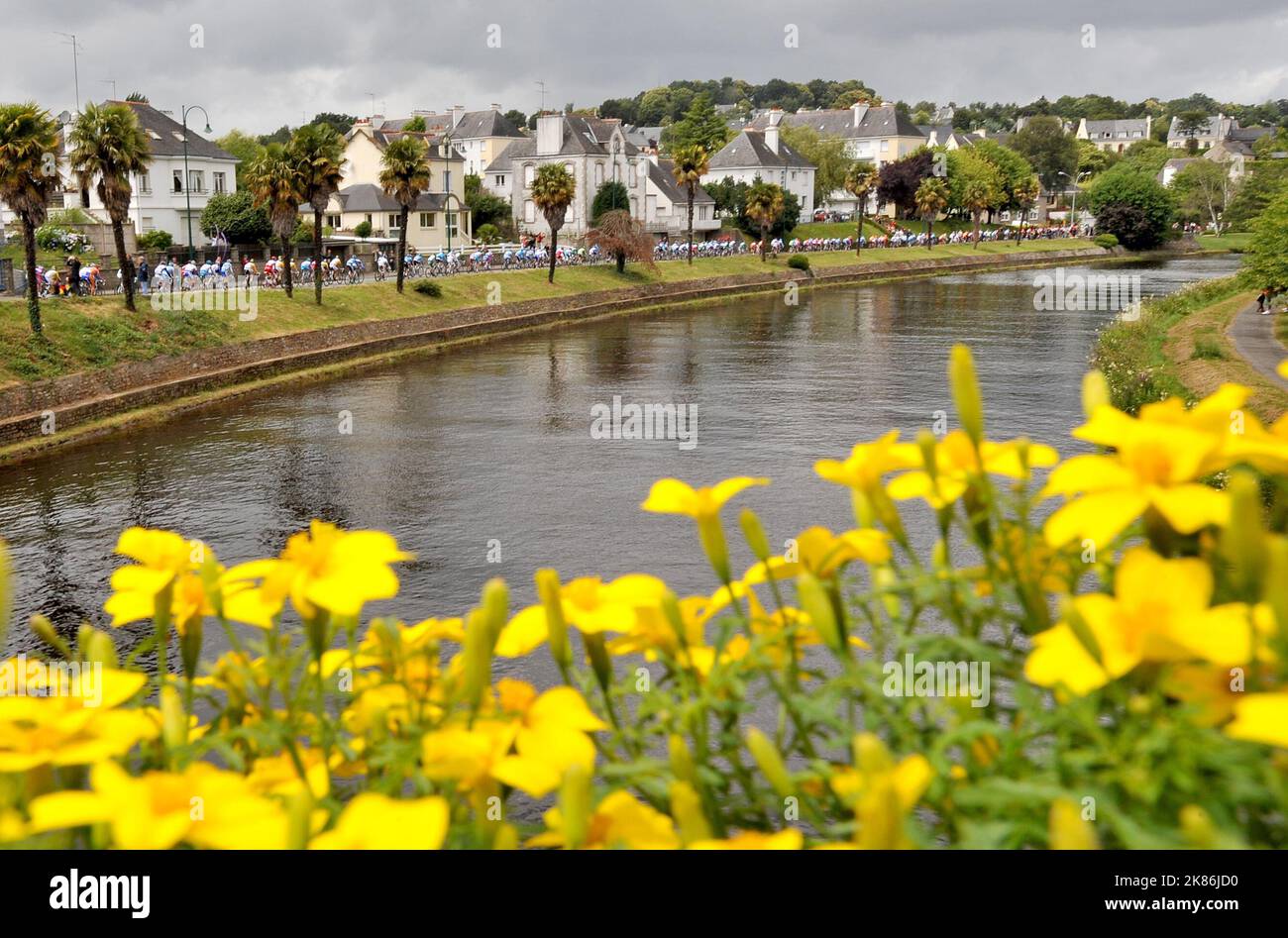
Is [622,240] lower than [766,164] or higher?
lower

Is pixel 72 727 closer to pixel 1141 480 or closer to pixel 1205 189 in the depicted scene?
pixel 1141 480

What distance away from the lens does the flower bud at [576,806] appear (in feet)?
5.07

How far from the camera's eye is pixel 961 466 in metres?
2.03

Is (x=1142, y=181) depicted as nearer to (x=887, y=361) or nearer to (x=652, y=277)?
(x=652, y=277)

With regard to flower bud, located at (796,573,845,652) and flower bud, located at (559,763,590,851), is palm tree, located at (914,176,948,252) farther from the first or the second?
flower bud, located at (559,763,590,851)

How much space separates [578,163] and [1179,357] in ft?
207

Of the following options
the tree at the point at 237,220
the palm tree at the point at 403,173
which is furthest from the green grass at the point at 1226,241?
the tree at the point at 237,220

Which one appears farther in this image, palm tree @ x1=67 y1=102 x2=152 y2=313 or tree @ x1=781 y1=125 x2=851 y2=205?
tree @ x1=781 y1=125 x2=851 y2=205

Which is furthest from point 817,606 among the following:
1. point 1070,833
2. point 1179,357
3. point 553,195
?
point 553,195

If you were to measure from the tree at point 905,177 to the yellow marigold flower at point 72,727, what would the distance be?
119355 mm

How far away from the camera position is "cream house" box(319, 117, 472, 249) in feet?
271

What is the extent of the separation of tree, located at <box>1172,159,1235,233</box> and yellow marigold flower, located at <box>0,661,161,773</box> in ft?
468

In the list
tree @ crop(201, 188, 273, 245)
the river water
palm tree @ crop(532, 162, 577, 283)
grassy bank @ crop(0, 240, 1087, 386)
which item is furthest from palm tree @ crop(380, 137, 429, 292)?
tree @ crop(201, 188, 273, 245)

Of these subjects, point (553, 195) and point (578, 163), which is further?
point (578, 163)
